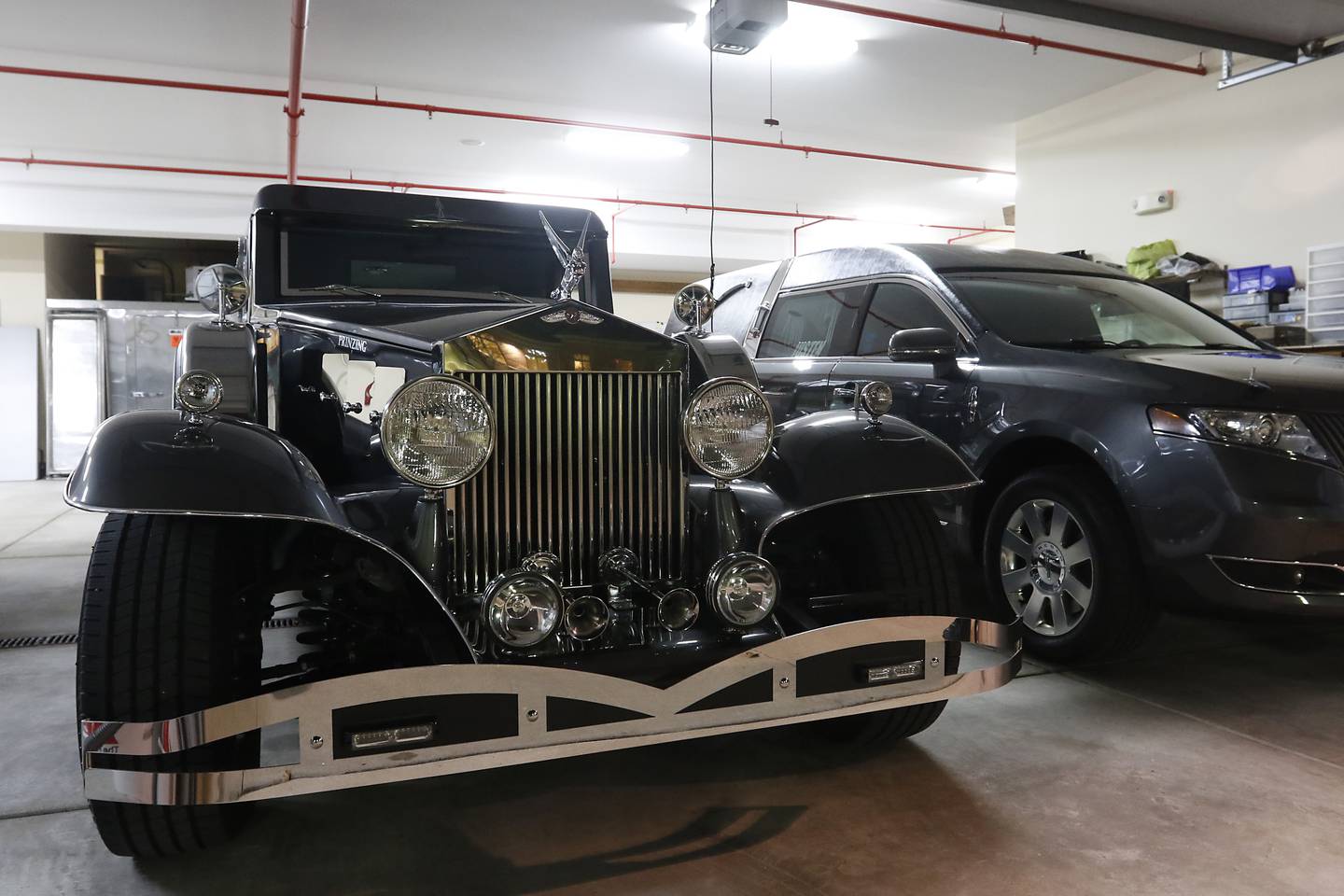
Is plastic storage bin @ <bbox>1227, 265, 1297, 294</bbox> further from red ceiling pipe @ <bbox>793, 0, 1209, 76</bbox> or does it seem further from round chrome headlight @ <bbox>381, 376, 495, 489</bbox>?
round chrome headlight @ <bbox>381, 376, 495, 489</bbox>

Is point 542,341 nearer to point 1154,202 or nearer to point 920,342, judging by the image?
point 920,342

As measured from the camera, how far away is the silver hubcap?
329 cm

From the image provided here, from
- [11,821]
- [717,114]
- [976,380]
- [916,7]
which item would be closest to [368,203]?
[11,821]

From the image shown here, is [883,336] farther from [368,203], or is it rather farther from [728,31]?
[728,31]

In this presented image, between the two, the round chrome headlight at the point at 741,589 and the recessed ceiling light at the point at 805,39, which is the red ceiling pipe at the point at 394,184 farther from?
the round chrome headlight at the point at 741,589

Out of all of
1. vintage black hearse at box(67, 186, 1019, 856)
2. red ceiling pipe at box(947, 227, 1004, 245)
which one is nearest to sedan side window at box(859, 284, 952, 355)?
vintage black hearse at box(67, 186, 1019, 856)

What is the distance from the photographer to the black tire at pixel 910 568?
2406mm

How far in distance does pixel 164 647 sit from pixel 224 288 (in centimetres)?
125

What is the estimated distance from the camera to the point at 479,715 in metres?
1.67

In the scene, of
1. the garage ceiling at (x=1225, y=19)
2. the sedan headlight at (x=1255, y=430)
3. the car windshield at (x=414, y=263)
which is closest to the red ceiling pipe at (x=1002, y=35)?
the garage ceiling at (x=1225, y=19)

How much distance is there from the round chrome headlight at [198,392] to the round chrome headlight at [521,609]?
711 mm

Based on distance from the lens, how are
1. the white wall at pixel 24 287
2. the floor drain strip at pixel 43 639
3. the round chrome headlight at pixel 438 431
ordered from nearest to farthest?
the round chrome headlight at pixel 438 431, the floor drain strip at pixel 43 639, the white wall at pixel 24 287

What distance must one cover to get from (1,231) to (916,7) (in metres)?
12.0

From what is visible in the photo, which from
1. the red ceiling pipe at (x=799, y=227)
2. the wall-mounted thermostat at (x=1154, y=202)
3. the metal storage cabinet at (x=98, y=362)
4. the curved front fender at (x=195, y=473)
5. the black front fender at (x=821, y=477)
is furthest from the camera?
the red ceiling pipe at (x=799, y=227)
